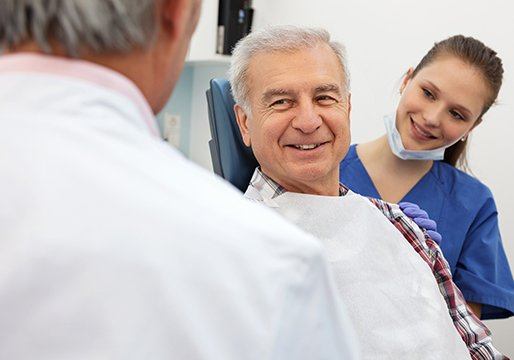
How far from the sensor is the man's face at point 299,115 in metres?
1.13

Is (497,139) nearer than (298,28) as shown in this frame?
No

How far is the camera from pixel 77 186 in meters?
0.44

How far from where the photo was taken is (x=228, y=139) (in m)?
1.27

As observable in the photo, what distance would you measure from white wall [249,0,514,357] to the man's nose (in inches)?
38.4

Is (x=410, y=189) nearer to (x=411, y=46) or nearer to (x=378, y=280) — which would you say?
(x=378, y=280)

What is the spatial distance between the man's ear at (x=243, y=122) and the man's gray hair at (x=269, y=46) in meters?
0.02

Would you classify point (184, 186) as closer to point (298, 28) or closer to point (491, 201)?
point (298, 28)

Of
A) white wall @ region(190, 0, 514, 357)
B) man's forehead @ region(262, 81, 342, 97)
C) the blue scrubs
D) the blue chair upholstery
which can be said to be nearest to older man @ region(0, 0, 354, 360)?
man's forehead @ region(262, 81, 342, 97)

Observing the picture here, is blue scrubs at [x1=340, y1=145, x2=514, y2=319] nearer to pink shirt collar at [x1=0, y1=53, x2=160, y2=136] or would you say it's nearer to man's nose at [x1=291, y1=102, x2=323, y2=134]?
man's nose at [x1=291, y1=102, x2=323, y2=134]

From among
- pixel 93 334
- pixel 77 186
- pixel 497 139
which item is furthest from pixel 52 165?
pixel 497 139

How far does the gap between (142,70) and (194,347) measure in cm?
26

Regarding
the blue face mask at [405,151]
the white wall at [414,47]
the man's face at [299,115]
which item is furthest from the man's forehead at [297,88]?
the white wall at [414,47]

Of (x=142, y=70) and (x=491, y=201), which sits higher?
(x=142, y=70)

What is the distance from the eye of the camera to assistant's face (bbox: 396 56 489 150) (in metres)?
1.46
